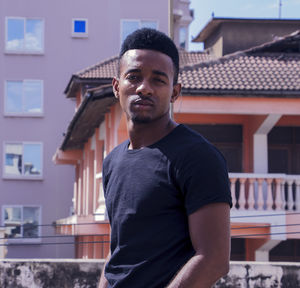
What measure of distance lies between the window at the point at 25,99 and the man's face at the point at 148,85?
34.1 metres

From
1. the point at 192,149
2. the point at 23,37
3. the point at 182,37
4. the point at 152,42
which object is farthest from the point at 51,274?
the point at 182,37

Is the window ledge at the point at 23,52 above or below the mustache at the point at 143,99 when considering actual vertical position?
above

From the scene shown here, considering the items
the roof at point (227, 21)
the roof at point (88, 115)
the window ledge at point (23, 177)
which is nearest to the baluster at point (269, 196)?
the roof at point (88, 115)

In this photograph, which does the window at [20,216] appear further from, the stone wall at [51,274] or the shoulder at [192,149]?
the shoulder at [192,149]

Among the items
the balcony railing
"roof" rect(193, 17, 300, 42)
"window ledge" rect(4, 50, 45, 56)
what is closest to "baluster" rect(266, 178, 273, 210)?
the balcony railing

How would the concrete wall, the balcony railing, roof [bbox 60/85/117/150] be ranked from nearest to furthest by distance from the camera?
the concrete wall → roof [bbox 60/85/117/150] → the balcony railing

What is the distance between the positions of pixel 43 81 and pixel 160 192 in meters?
34.3

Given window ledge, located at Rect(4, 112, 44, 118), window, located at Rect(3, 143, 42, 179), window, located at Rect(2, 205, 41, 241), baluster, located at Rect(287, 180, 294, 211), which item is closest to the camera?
baluster, located at Rect(287, 180, 294, 211)

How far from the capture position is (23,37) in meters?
37.1

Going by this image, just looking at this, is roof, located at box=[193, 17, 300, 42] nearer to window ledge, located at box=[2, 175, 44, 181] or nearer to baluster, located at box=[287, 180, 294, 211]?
window ledge, located at box=[2, 175, 44, 181]

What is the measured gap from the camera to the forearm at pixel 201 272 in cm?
276

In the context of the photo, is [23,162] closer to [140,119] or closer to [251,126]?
[251,126]

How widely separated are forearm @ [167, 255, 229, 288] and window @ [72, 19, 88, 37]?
3457 centimetres

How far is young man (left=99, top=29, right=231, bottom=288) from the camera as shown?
2785 mm
